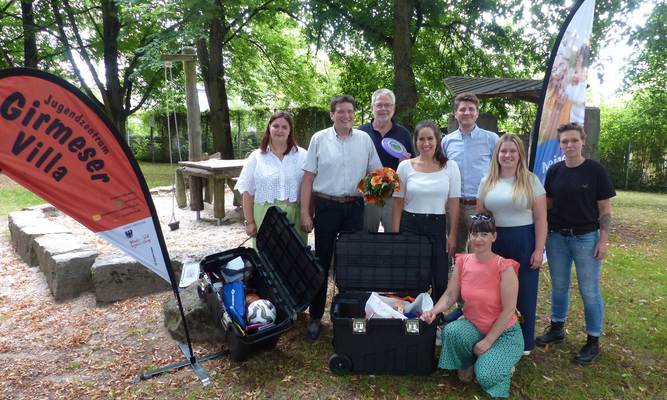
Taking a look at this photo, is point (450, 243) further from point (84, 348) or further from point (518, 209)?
point (84, 348)

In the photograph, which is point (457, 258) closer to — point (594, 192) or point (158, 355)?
point (594, 192)

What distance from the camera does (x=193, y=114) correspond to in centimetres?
875

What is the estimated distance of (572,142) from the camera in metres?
3.05

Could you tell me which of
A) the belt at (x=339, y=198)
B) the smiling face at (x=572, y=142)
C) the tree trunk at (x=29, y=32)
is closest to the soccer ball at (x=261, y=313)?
the belt at (x=339, y=198)

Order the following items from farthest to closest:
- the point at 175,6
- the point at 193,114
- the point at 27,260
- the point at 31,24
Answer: the point at 31,24
the point at 175,6
the point at 193,114
the point at 27,260

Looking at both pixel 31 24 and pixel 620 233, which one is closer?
pixel 620 233

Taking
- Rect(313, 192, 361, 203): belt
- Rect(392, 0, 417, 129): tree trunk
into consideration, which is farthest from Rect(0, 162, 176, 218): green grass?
Rect(313, 192, 361, 203): belt

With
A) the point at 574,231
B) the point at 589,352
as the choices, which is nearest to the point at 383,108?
the point at 574,231

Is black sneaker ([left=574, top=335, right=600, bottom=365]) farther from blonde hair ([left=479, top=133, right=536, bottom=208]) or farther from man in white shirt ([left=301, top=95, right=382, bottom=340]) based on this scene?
man in white shirt ([left=301, top=95, right=382, bottom=340])

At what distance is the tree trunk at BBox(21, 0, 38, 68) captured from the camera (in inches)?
593

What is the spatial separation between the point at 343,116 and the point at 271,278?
139 centimetres

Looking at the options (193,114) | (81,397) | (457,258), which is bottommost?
(81,397)

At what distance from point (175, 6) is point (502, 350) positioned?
10.3m

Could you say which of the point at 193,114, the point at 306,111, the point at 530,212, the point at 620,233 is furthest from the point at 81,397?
the point at 306,111
